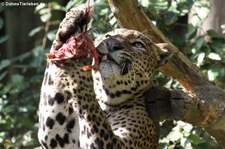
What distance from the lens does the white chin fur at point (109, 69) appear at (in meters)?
4.21

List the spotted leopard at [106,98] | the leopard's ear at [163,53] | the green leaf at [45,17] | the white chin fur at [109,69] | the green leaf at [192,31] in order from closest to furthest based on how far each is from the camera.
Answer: the spotted leopard at [106,98] < the white chin fur at [109,69] < the leopard's ear at [163,53] < the green leaf at [192,31] < the green leaf at [45,17]

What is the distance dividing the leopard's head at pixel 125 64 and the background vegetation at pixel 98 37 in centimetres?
53

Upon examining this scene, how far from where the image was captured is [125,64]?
4324 mm

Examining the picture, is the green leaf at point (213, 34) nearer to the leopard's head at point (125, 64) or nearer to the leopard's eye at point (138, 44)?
the leopard's head at point (125, 64)

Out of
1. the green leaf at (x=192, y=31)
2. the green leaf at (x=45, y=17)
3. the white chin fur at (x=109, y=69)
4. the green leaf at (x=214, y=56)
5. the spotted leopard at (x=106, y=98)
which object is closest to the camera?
the spotted leopard at (x=106, y=98)

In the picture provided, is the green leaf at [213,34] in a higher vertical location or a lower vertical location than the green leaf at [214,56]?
higher

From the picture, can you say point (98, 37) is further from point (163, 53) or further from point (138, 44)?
point (138, 44)

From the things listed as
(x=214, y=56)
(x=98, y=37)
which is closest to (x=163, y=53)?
(x=98, y=37)

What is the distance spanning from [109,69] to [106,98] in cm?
Answer: 34

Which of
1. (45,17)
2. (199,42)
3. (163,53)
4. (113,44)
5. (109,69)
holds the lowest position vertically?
(45,17)

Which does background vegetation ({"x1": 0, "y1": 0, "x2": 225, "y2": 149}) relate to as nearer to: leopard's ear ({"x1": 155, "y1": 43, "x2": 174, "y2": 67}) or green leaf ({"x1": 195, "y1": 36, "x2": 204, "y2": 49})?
green leaf ({"x1": 195, "y1": 36, "x2": 204, "y2": 49})

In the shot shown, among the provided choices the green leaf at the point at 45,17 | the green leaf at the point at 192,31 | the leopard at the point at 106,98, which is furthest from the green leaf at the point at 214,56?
the green leaf at the point at 45,17

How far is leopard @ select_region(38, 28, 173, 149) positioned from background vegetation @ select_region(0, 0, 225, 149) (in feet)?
1.96

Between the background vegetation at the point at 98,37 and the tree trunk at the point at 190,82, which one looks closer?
the tree trunk at the point at 190,82
